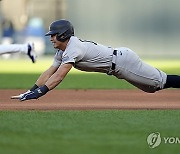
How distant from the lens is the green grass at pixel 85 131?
5.47m

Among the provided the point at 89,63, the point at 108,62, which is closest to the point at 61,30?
the point at 89,63

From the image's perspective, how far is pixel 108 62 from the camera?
839 centimetres

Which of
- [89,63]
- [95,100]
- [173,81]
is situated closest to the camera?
[89,63]

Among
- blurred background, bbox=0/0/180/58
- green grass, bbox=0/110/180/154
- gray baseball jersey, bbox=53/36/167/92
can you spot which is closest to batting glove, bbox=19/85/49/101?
green grass, bbox=0/110/180/154

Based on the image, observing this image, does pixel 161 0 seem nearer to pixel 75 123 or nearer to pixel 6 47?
pixel 6 47

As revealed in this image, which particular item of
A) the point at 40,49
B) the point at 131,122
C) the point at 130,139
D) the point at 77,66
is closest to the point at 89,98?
the point at 77,66

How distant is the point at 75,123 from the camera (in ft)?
22.8

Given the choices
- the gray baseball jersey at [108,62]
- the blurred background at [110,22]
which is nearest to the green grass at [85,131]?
the gray baseball jersey at [108,62]

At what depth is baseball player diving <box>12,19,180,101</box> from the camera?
793 cm

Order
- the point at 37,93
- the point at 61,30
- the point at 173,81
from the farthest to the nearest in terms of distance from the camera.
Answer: the point at 173,81 → the point at 61,30 → the point at 37,93

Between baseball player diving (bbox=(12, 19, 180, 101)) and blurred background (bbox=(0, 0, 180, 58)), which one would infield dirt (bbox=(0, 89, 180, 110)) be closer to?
baseball player diving (bbox=(12, 19, 180, 101))

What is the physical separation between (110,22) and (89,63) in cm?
1713

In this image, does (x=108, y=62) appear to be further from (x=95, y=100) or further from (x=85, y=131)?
(x=85, y=131)

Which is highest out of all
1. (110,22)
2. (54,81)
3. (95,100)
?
(54,81)
